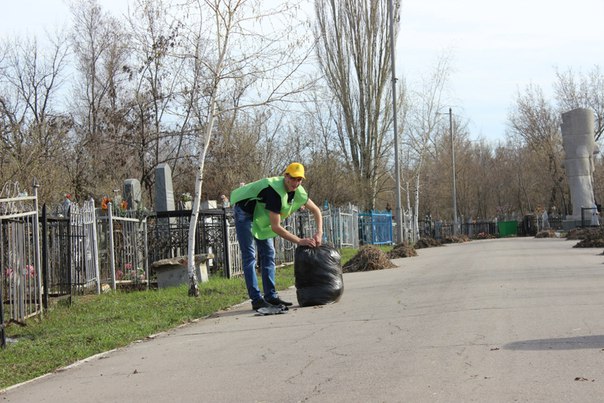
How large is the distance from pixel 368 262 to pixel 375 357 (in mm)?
11829

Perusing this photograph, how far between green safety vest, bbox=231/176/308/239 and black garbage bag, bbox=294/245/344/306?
0.59 metres

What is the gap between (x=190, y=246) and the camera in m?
12.8

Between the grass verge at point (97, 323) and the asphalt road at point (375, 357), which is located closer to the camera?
the asphalt road at point (375, 357)

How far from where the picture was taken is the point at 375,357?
628 centimetres

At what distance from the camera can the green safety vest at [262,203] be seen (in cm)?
976

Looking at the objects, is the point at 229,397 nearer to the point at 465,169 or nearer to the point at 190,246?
the point at 190,246

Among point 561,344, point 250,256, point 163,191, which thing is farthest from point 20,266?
point 163,191

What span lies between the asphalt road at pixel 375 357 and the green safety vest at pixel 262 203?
1183 mm

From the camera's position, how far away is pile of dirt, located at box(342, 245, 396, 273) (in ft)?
59.3

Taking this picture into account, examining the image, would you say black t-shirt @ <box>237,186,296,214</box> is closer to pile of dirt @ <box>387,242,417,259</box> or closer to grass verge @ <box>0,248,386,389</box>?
grass verge @ <box>0,248,386,389</box>

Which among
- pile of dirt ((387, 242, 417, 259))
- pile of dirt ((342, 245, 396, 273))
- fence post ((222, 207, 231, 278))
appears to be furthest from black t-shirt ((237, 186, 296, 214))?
pile of dirt ((387, 242, 417, 259))

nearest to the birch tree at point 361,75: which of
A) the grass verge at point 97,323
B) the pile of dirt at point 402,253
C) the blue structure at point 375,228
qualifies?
the blue structure at point 375,228

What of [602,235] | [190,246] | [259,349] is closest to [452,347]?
[259,349]

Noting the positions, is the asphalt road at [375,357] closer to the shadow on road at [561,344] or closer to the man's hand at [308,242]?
the shadow on road at [561,344]
